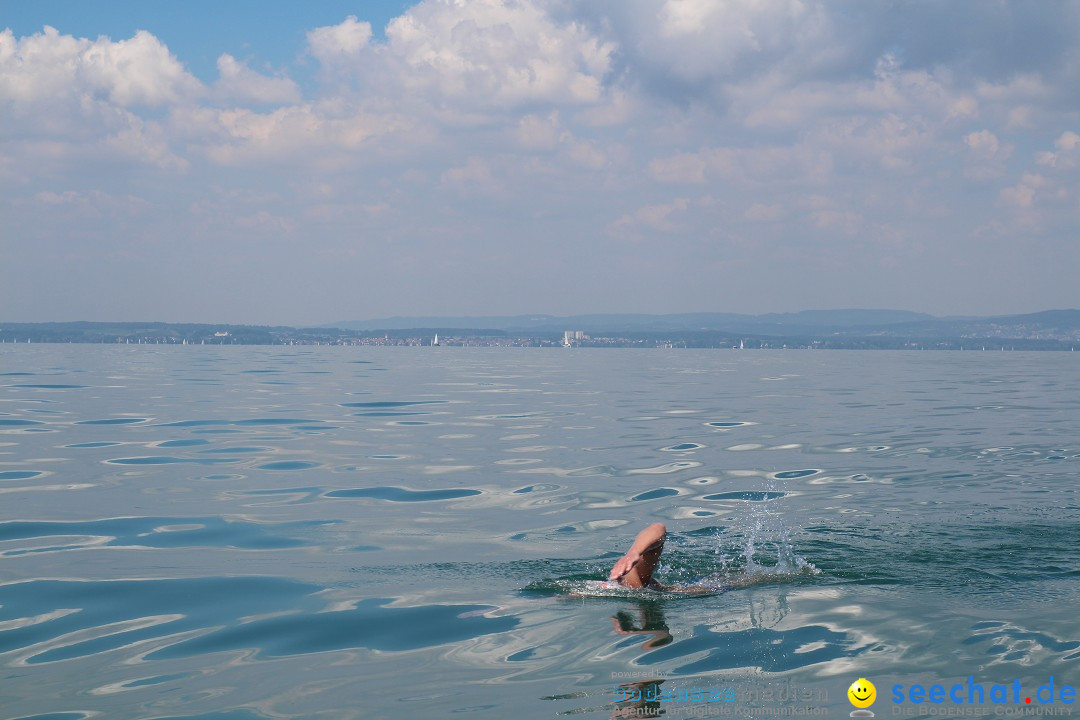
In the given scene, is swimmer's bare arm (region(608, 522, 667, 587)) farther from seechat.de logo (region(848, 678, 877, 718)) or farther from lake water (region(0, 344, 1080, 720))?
seechat.de logo (region(848, 678, 877, 718))

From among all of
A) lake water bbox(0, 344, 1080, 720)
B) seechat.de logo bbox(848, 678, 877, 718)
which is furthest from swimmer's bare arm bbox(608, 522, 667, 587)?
seechat.de logo bbox(848, 678, 877, 718)

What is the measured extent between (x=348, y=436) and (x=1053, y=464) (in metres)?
19.3

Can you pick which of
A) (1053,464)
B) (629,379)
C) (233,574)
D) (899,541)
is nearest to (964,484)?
(1053,464)

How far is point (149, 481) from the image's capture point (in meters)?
21.1

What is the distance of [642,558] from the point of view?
451 inches

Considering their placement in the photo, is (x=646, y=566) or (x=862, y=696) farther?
(x=646, y=566)

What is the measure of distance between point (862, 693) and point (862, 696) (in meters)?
0.07

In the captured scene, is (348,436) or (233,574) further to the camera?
(348,436)

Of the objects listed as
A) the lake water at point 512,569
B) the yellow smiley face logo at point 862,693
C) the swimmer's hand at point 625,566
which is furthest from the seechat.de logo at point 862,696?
the swimmer's hand at point 625,566

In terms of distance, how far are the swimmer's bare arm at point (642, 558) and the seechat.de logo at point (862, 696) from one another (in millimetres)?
2823

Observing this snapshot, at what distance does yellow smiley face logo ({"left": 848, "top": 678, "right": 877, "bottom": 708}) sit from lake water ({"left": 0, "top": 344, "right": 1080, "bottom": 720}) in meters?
0.10

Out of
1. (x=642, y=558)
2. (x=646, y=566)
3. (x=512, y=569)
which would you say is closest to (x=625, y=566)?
(x=646, y=566)

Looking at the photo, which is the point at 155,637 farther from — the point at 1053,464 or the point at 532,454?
the point at 1053,464

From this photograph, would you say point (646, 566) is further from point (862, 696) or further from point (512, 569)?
point (862, 696)
